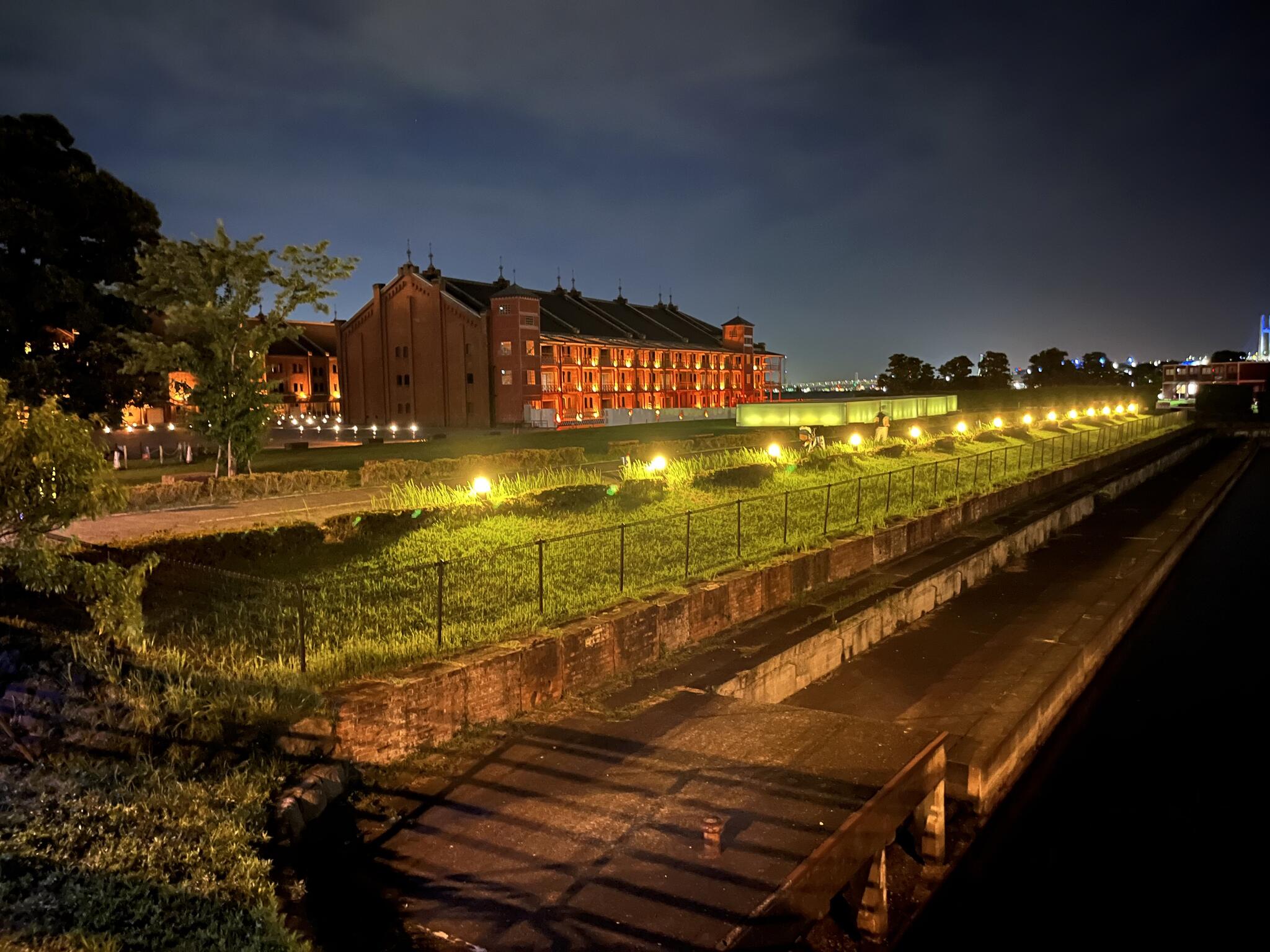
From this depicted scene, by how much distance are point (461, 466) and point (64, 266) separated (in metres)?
17.0

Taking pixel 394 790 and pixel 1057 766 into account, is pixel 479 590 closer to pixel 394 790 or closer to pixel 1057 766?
pixel 394 790

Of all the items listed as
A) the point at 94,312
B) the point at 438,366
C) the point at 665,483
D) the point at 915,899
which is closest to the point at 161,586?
the point at 915,899

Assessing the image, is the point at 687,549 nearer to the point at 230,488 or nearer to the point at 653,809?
the point at 653,809

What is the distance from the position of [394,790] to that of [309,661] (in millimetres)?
1921

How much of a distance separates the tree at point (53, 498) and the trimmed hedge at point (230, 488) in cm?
1437

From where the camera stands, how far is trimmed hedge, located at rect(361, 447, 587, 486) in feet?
78.9

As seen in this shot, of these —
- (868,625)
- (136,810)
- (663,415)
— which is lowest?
(868,625)

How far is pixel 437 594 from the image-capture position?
10734 mm

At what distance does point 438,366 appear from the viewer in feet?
202

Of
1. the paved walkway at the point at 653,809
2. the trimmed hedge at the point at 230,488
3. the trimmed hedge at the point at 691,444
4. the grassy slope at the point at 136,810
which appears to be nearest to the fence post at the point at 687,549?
the paved walkway at the point at 653,809

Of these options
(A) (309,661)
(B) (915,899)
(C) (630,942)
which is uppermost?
(A) (309,661)

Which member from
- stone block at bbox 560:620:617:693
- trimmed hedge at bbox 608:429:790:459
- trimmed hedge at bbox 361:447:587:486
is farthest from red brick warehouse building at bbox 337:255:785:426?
stone block at bbox 560:620:617:693

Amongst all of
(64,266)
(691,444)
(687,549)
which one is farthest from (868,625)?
(64,266)

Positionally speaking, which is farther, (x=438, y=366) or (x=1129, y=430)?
(x=438, y=366)
